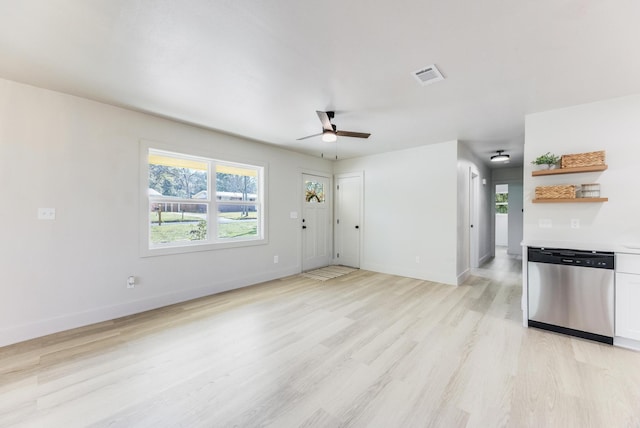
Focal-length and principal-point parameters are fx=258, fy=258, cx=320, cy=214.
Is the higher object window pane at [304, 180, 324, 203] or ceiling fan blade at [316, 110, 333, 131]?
ceiling fan blade at [316, 110, 333, 131]

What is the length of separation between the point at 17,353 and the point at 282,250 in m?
3.50

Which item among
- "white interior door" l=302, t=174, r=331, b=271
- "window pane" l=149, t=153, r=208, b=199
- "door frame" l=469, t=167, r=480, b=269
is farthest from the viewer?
"white interior door" l=302, t=174, r=331, b=271

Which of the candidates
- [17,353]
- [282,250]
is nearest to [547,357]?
[282,250]

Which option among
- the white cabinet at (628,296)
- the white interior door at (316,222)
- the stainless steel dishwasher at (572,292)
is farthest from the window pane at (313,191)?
the white cabinet at (628,296)

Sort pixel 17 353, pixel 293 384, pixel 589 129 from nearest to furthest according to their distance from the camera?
pixel 293 384, pixel 17 353, pixel 589 129

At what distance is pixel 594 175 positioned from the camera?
297cm

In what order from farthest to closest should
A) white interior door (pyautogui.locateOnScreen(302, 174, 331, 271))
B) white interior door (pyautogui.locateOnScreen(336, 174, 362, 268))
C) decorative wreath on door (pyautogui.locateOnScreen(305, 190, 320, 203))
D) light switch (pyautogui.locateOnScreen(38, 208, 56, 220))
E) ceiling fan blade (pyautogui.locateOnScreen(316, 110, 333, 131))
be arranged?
1. white interior door (pyautogui.locateOnScreen(336, 174, 362, 268))
2. decorative wreath on door (pyautogui.locateOnScreen(305, 190, 320, 203))
3. white interior door (pyautogui.locateOnScreen(302, 174, 331, 271))
4. ceiling fan blade (pyautogui.locateOnScreen(316, 110, 333, 131))
5. light switch (pyautogui.locateOnScreen(38, 208, 56, 220))

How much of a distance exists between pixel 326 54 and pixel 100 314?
3775 mm

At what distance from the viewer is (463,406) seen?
1735 mm

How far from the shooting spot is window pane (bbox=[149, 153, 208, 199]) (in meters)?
3.60

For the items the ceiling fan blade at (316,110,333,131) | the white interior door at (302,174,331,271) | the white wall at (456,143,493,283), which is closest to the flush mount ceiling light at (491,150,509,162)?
the white wall at (456,143,493,283)

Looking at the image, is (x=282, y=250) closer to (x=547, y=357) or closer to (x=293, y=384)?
(x=293, y=384)

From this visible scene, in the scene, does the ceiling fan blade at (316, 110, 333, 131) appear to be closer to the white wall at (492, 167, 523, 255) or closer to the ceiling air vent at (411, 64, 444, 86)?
the ceiling air vent at (411, 64, 444, 86)

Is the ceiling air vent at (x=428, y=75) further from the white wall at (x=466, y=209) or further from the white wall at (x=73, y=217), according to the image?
the white wall at (x=73, y=217)
